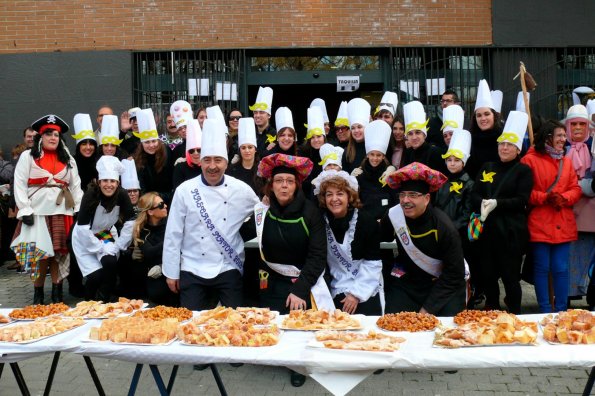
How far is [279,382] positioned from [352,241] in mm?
1283

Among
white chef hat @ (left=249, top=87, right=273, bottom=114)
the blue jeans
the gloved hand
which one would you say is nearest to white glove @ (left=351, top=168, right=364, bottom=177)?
the blue jeans

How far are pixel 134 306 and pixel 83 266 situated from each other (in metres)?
2.81

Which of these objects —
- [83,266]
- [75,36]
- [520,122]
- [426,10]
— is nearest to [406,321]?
[520,122]

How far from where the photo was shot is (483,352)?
3.04 metres

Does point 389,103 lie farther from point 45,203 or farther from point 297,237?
point 45,203

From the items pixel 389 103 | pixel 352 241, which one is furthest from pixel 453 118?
pixel 352 241

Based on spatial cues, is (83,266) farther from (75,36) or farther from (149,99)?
(75,36)

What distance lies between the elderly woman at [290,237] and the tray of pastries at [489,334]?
5.34 feet

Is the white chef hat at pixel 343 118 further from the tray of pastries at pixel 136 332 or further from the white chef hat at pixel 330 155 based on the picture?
the tray of pastries at pixel 136 332

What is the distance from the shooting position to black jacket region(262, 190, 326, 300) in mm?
4957

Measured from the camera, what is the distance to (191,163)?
22.3 ft

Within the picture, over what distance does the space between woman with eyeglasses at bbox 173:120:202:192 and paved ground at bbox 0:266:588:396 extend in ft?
7.31

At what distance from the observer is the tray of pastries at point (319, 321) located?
3.63 metres

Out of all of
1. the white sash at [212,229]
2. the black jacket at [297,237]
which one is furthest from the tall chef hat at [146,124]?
the black jacket at [297,237]
